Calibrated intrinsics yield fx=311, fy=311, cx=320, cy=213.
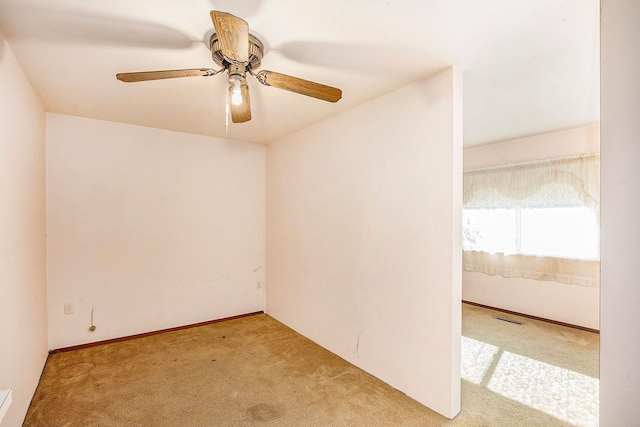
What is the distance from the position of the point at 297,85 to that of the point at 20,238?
2105 mm

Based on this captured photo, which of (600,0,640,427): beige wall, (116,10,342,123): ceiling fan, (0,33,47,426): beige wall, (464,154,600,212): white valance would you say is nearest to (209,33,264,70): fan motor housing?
(116,10,342,123): ceiling fan

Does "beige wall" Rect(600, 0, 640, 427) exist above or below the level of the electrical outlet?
above

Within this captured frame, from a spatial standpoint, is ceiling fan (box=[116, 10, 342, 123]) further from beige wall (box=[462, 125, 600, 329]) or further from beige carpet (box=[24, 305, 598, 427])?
beige wall (box=[462, 125, 600, 329])

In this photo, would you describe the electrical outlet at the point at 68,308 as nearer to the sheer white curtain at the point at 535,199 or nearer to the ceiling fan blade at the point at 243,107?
the ceiling fan blade at the point at 243,107

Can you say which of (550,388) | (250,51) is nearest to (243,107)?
(250,51)

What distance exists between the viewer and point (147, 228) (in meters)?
3.50

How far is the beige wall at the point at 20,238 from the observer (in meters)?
1.74

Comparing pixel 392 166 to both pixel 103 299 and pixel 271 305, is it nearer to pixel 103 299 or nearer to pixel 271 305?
pixel 271 305

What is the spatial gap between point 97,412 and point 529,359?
3491 millimetres

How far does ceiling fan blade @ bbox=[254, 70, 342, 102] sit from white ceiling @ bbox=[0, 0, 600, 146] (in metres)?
0.22

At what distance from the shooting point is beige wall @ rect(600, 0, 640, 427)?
0.84 metres

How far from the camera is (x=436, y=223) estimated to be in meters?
2.14

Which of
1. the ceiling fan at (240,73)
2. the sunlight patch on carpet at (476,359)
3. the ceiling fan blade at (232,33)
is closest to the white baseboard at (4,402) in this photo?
the ceiling fan at (240,73)

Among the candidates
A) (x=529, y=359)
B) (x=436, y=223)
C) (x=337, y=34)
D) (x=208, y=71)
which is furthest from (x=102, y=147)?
(x=529, y=359)
